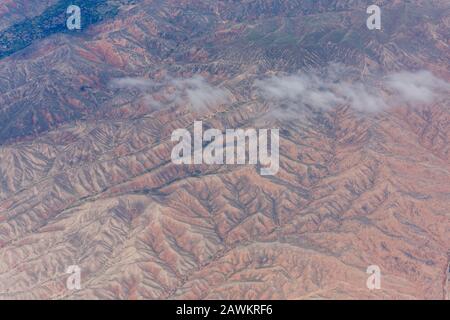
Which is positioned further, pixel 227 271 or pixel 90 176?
pixel 90 176

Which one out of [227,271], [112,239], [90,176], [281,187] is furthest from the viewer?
[90,176]

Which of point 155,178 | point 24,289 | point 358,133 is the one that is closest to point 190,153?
point 155,178

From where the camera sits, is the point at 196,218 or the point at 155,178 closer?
the point at 196,218

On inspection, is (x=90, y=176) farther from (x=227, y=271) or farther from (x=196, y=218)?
(x=227, y=271)

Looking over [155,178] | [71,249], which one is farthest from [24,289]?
[155,178]

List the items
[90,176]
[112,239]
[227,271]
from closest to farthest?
[227,271] → [112,239] → [90,176]

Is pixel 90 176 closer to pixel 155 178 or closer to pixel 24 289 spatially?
pixel 155 178
